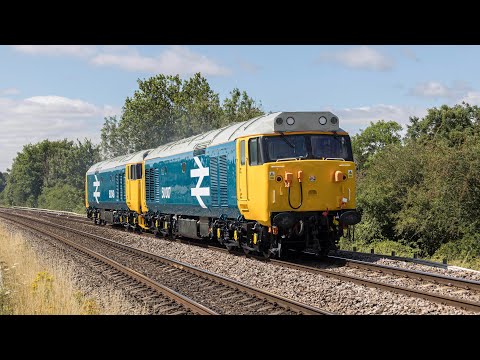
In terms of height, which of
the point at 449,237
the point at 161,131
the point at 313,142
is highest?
the point at 161,131

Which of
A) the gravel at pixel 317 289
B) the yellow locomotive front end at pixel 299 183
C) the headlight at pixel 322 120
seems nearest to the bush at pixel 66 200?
the gravel at pixel 317 289

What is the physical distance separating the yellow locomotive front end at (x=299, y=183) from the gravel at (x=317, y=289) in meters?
1.05

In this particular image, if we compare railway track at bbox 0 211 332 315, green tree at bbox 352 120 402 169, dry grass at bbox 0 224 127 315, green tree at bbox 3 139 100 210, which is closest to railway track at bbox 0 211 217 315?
railway track at bbox 0 211 332 315

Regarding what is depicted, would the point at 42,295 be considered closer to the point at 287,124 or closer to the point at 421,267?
the point at 287,124

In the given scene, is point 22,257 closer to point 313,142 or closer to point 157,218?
point 157,218

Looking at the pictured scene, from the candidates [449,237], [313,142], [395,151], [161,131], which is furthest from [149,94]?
[313,142]

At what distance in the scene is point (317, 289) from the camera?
11266mm

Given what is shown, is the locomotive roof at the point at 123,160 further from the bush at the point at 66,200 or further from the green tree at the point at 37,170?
the green tree at the point at 37,170

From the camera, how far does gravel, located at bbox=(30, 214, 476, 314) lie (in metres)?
9.53

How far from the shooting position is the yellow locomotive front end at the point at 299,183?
13.9m

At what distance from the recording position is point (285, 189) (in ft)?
45.9

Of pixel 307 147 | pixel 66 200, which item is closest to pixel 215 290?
pixel 307 147

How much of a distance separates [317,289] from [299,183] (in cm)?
352
